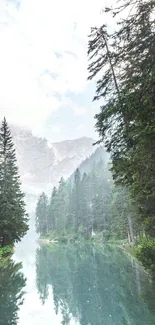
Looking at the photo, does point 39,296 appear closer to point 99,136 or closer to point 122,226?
point 99,136

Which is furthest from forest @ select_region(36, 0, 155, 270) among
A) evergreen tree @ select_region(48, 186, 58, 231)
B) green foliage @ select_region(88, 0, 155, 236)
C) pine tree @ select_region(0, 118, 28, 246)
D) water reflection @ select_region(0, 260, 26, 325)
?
evergreen tree @ select_region(48, 186, 58, 231)

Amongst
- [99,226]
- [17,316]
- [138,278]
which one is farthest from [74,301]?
[99,226]

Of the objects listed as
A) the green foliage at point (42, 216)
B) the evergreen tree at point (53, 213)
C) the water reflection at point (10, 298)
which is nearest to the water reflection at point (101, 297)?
the water reflection at point (10, 298)

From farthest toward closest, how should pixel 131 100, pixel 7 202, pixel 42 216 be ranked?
pixel 42 216 < pixel 7 202 < pixel 131 100

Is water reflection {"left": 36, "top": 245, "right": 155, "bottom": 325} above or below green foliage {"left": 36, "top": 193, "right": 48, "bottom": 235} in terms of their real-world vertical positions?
below

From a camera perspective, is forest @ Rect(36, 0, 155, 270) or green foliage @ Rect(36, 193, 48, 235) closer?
forest @ Rect(36, 0, 155, 270)

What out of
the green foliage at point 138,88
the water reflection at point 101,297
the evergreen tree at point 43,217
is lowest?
the water reflection at point 101,297

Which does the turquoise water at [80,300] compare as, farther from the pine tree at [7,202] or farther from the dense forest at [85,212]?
the dense forest at [85,212]

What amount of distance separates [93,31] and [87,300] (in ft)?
49.0

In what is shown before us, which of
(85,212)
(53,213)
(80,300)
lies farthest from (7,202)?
(53,213)

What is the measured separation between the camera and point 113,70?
734 inches

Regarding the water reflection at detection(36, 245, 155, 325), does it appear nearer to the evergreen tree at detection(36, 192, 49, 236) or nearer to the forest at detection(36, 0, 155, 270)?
the forest at detection(36, 0, 155, 270)

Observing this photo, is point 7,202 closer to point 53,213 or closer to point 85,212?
point 85,212

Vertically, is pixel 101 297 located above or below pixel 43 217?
below
